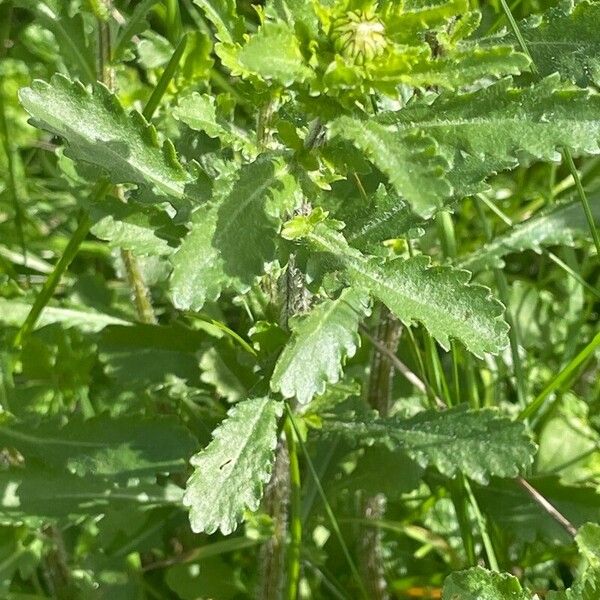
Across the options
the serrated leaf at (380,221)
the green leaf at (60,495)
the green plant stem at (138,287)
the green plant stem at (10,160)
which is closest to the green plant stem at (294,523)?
the green leaf at (60,495)

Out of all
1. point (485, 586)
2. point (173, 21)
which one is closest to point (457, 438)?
point (485, 586)

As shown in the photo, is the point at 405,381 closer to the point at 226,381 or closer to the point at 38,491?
the point at 226,381

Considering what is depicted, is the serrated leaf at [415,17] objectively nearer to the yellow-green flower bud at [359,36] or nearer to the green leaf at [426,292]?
the yellow-green flower bud at [359,36]

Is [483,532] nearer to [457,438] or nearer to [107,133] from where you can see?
[457,438]

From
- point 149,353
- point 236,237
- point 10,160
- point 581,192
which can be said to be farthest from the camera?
point 10,160

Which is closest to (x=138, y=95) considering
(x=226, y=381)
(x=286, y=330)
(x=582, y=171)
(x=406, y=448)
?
(x=226, y=381)

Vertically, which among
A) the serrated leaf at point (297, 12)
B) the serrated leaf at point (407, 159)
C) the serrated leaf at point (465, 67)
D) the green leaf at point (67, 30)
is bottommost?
the serrated leaf at point (407, 159)

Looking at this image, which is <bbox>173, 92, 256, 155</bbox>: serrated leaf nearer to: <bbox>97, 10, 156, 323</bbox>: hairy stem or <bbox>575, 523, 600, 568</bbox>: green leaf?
<bbox>97, 10, 156, 323</bbox>: hairy stem

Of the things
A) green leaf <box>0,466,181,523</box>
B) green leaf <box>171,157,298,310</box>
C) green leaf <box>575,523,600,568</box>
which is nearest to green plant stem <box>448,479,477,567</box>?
green leaf <box>575,523,600,568</box>
